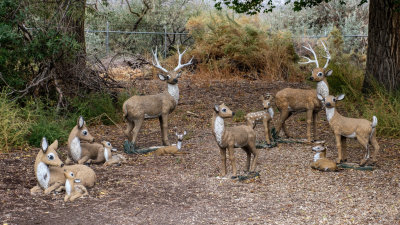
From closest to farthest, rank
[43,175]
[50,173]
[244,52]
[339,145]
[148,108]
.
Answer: [43,175], [50,173], [339,145], [148,108], [244,52]

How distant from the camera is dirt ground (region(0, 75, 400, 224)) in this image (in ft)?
15.1

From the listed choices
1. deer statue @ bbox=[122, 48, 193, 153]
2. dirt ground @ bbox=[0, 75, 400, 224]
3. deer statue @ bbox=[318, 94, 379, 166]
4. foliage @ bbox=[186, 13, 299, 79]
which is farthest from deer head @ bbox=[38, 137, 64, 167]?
foliage @ bbox=[186, 13, 299, 79]

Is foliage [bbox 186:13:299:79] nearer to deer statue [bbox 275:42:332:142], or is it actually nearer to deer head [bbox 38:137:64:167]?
deer statue [bbox 275:42:332:142]

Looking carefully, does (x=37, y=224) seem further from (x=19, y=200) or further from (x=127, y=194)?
(x=127, y=194)

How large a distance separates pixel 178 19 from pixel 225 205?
1615cm

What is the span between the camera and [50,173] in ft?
17.6

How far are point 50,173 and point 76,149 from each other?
0.88 m

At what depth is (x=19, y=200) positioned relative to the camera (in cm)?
505

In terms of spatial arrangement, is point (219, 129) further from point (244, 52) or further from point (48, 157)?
point (244, 52)

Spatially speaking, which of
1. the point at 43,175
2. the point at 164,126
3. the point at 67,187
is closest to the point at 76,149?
the point at 43,175

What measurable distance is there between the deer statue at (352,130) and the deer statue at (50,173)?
9.88ft

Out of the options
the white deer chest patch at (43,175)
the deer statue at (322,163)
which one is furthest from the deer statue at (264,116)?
the white deer chest patch at (43,175)

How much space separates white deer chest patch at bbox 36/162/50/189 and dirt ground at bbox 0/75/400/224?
0.16m

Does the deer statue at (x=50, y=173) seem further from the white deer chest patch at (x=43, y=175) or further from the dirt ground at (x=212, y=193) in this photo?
the dirt ground at (x=212, y=193)
